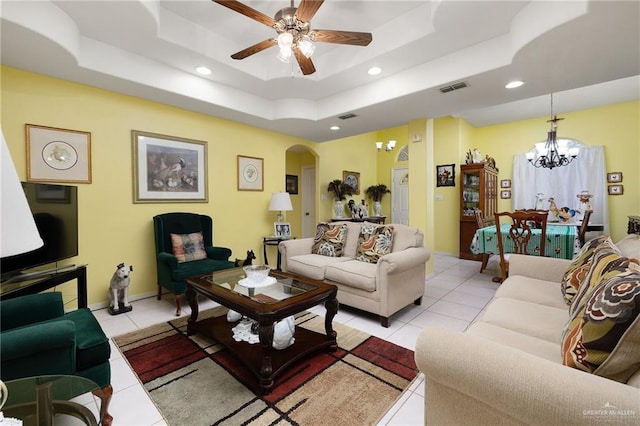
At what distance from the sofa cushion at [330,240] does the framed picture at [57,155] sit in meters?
2.64

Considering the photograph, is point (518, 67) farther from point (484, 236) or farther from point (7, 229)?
point (7, 229)

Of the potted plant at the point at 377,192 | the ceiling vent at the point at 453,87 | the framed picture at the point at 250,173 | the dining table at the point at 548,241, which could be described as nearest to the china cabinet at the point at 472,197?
the dining table at the point at 548,241

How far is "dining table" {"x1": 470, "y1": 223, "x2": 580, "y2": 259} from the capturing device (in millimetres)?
3277

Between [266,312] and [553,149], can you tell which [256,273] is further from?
[553,149]

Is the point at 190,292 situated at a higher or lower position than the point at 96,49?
lower

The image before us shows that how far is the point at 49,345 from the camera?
1.28m

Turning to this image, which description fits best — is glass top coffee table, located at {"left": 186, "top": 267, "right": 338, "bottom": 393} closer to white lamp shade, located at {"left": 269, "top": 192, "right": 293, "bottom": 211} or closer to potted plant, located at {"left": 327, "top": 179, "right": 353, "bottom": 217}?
white lamp shade, located at {"left": 269, "top": 192, "right": 293, "bottom": 211}

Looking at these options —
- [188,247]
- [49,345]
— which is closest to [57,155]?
[188,247]

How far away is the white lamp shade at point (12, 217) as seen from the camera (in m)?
0.57

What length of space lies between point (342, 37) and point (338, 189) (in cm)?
416

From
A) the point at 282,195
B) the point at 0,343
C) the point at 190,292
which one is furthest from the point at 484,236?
the point at 0,343

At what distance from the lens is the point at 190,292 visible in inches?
96.4

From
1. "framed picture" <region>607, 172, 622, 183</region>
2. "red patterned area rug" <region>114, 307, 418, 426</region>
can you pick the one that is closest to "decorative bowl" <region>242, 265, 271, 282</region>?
"red patterned area rug" <region>114, 307, 418, 426</region>

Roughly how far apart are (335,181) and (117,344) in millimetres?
4746
